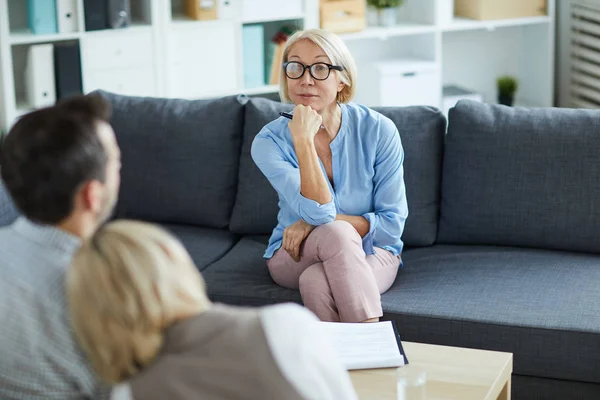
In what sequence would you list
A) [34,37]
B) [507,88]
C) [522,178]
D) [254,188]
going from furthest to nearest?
[507,88]
[34,37]
[254,188]
[522,178]

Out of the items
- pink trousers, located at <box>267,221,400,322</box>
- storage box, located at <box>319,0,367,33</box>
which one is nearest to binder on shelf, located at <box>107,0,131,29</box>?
storage box, located at <box>319,0,367,33</box>

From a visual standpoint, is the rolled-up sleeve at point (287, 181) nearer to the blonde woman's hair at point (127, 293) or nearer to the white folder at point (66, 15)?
the blonde woman's hair at point (127, 293)

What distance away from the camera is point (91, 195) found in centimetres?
148

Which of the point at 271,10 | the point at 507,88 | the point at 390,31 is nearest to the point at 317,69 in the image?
the point at 271,10

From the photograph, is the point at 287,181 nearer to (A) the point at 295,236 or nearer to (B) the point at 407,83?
(A) the point at 295,236

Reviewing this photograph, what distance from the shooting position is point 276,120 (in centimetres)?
279

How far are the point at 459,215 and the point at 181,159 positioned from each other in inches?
34.8

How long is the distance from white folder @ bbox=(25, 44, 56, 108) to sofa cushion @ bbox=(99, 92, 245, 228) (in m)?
0.99

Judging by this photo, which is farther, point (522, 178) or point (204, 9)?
point (204, 9)

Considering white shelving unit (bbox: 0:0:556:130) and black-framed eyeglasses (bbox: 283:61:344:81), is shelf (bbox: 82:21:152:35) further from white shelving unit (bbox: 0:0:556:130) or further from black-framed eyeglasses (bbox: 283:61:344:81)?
black-framed eyeglasses (bbox: 283:61:344:81)

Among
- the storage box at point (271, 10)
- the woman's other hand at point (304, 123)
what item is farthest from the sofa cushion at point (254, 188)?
the storage box at point (271, 10)

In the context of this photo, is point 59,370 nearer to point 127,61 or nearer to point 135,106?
point 135,106

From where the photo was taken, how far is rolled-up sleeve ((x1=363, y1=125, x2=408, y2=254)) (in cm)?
270

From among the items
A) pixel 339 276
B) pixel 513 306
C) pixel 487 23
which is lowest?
pixel 513 306
